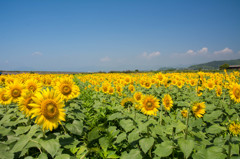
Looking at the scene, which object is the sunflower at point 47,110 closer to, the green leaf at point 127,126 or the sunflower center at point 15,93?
the green leaf at point 127,126

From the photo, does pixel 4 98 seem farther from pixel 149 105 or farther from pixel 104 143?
pixel 149 105

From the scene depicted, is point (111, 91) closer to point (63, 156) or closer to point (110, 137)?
point (110, 137)

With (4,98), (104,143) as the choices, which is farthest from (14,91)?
(104,143)

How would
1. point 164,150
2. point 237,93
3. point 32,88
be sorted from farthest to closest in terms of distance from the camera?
point 237,93
point 32,88
point 164,150

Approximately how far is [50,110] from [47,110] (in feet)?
0.15

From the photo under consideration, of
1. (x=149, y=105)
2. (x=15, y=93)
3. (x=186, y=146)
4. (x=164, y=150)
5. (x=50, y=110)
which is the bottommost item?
(x=164, y=150)

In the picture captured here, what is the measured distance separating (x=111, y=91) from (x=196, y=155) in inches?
212

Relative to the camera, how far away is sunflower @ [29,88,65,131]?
2.19m

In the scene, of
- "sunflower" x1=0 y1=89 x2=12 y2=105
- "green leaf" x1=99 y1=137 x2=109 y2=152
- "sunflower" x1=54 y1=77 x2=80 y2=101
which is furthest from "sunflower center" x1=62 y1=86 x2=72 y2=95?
"green leaf" x1=99 y1=137 x2=109 y2=152

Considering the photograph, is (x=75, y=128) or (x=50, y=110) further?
(x=75, y=128)

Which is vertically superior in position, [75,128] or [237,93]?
[237,93]

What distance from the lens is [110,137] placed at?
3408 millimetres

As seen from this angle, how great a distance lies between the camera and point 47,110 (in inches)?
88.4

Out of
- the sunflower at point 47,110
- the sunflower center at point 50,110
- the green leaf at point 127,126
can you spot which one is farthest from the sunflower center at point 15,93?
the green leaf at point 127,126
